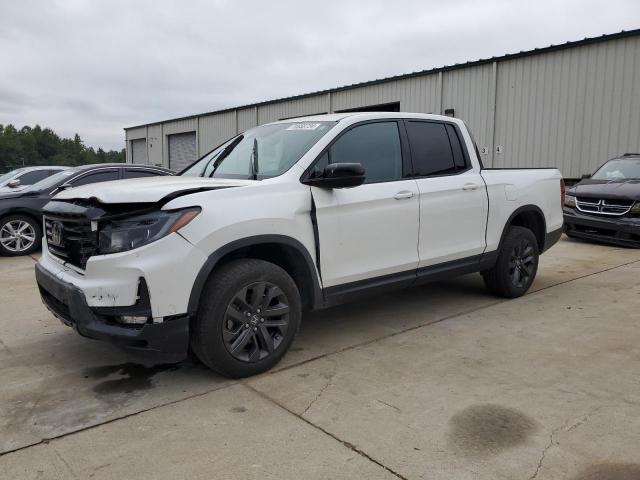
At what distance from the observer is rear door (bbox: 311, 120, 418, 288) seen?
3914 mm

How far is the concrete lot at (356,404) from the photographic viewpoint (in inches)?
103

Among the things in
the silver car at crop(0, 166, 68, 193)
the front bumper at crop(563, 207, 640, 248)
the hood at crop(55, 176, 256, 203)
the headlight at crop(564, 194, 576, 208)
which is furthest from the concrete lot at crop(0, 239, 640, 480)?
the headlight at crop(564, 194, 576, 208)

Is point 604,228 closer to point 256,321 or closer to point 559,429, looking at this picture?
point 559,429

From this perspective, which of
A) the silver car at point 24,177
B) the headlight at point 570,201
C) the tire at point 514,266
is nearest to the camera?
the tire at point 514,266

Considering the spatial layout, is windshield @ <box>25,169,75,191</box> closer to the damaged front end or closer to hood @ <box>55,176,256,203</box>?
hood @ <box>55,176,256,203</box>

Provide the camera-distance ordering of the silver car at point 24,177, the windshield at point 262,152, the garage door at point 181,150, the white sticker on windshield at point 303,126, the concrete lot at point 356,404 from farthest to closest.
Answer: the garage door at point 181,150 → the silver car at point 24,177 → the white sticker on windshield at point 303,126 → the windshield at point 262,152 → the concrete lot at point 356,404

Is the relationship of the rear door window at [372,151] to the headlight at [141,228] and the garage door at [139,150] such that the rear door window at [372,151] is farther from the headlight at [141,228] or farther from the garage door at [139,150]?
the garage door at [139,150]

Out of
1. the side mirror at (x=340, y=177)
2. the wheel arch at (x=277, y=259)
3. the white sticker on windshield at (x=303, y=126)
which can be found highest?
the white sticker on windshield at (x=303, y=126)

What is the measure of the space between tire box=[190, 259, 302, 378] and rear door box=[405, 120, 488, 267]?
1.46 m

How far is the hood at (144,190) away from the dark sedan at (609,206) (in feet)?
25.5

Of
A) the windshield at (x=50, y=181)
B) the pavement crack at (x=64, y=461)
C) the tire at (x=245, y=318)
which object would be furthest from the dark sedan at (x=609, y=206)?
the pavement crack at (x=64, y=461)

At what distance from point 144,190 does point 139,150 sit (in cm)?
3713

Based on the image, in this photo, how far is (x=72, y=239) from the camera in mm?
3559

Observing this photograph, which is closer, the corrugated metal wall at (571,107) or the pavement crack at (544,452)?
the pavement crack at (544,452)
